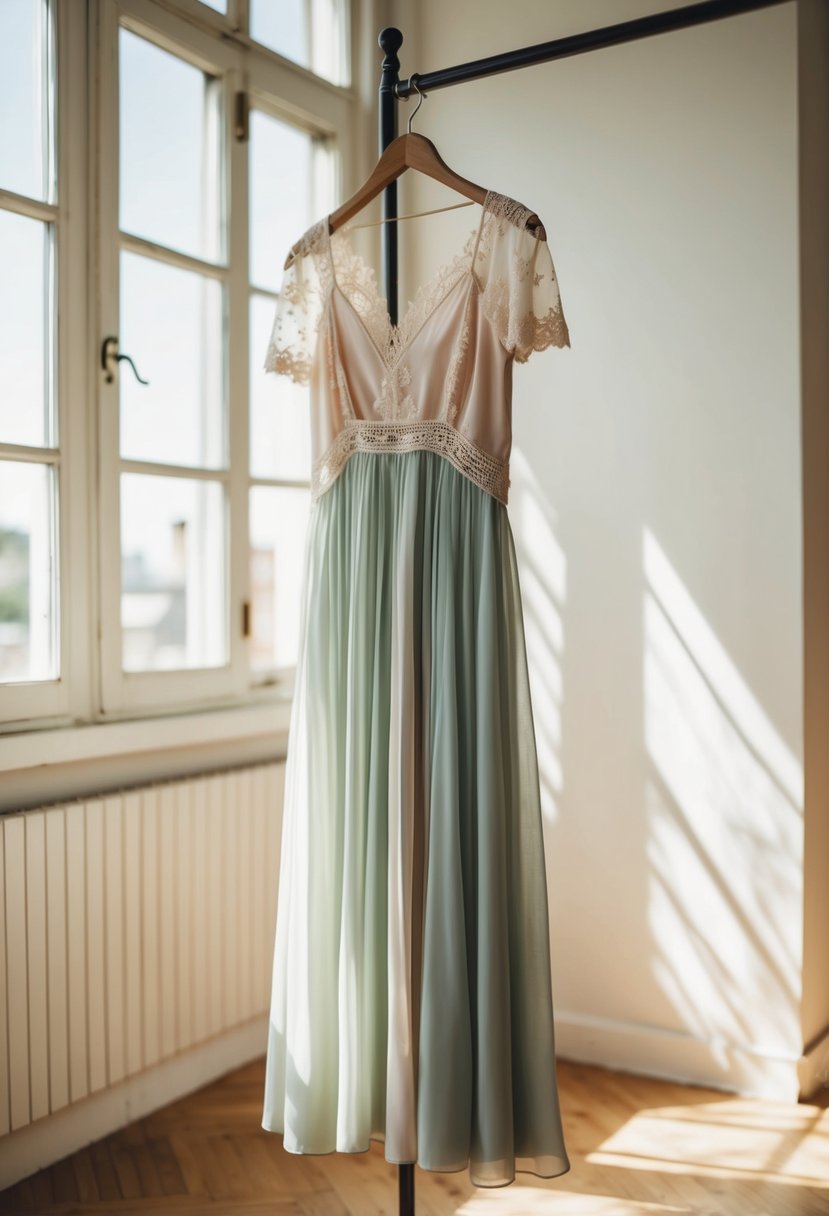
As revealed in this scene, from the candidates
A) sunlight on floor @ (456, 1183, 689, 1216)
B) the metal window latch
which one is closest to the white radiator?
sunlight on floor @ (456, 1183, 689, 1216)

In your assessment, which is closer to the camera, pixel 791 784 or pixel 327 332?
pixel 327 332

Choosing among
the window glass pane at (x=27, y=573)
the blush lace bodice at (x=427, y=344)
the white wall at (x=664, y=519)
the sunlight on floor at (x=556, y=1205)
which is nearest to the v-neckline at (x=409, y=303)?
the blush lace bodice at (x=427, y=344)

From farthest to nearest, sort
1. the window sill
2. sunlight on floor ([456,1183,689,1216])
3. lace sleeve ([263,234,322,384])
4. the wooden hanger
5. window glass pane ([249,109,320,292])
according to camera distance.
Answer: window glass pane ([249,109,320,292]) → the window sill → sunlight on floor ([456,1183,689,1216]) → lace sleeve ([263,234,322,384]) → the wooden hanger

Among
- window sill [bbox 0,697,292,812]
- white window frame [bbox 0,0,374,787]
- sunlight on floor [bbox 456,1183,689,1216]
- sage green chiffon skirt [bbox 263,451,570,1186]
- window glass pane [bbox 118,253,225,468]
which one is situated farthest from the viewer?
window glass pane [bbox 118,253,225,468]

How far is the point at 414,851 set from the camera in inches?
70.2

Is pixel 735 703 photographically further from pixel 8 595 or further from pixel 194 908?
pixel 8 595

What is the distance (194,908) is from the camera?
8.42ft

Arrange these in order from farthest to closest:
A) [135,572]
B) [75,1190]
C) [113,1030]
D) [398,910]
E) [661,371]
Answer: [661,371]
[135,572]
[113,1030]
[75,1190]
[398,910]

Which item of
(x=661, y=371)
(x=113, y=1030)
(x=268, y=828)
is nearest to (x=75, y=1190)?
(x=113, y=1030)

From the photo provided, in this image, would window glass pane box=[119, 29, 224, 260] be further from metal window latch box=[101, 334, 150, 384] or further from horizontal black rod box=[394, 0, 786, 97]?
horizontal black rod box=[394, 0, 786, 97]

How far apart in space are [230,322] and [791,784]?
179 centimetres

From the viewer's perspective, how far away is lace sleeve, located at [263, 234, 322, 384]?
6.29 feet

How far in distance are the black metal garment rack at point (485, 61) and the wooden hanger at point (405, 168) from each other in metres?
0.03

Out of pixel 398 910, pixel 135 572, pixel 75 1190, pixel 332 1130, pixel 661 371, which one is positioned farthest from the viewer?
pixel 661 371
